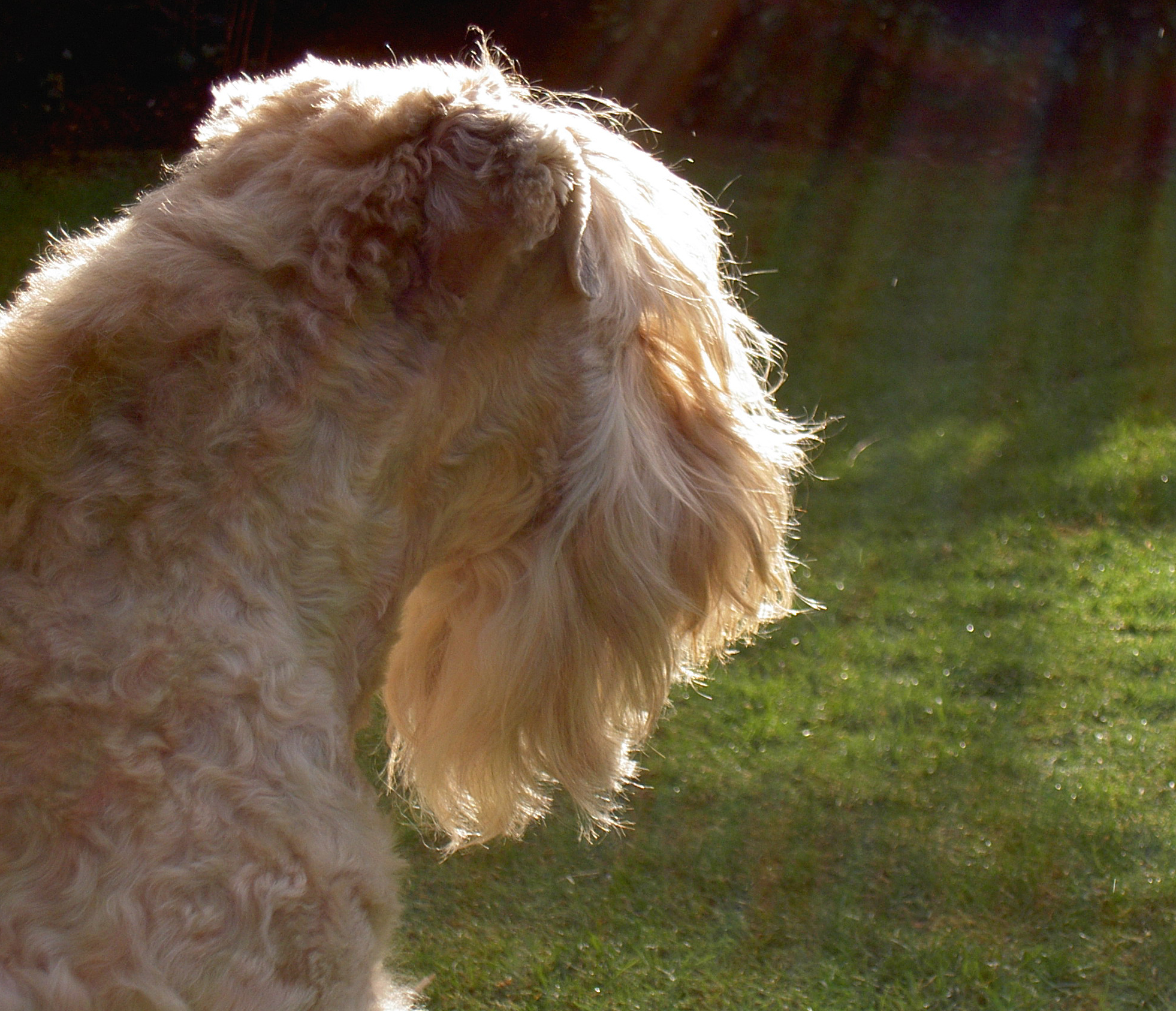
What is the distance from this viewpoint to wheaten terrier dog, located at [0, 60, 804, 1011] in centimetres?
112

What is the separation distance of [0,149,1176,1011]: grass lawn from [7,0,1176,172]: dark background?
1.65m

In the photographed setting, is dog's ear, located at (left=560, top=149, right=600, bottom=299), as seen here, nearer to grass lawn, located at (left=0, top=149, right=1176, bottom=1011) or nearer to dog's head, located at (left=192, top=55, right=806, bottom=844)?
dog's head, located at (left=192, top=55, right=806, bottom=844)

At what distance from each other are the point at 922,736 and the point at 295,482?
8.10 ft

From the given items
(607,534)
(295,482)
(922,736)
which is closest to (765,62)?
(922,736)

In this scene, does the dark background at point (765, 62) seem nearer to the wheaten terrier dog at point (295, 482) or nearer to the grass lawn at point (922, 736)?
the grass lawn at point (922, 736)

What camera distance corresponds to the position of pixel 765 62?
7.14 meters

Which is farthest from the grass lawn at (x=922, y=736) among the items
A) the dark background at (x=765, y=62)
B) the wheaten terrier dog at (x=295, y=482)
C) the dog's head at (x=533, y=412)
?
the dark background at (x=765, y=62)

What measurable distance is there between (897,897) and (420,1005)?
1145 mm

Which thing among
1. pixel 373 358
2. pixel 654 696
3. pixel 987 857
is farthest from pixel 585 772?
pixel 987 857

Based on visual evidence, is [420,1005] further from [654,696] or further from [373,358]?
[373,358]

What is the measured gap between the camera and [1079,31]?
7.24m

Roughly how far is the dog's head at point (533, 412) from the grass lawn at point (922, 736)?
1053 millimetres

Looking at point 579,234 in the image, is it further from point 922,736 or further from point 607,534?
point 922,736

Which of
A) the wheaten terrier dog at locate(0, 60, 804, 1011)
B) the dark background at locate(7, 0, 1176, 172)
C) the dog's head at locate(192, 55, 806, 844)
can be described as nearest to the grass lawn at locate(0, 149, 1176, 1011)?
the dog's head at locate(192, 55, 806, 844)
